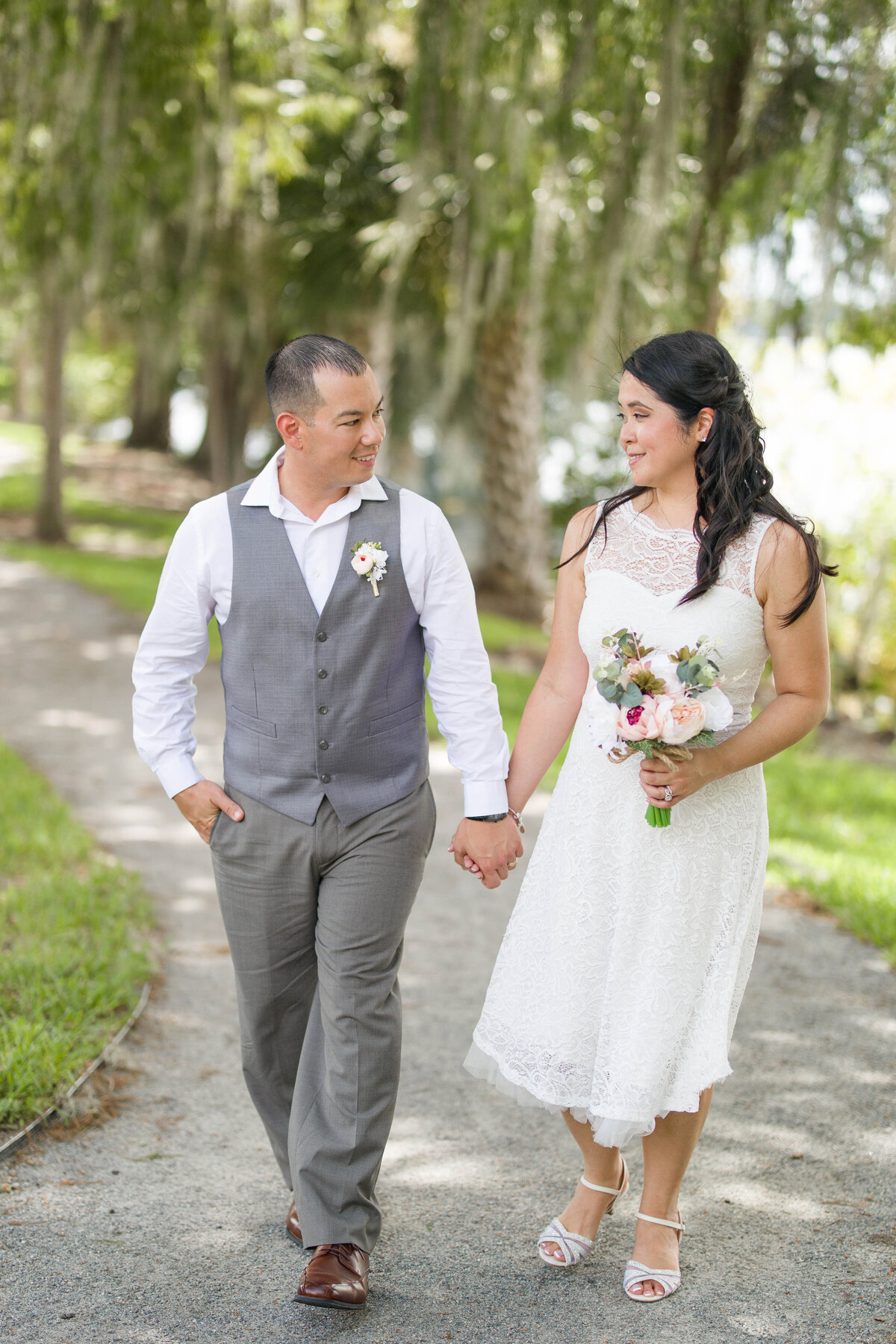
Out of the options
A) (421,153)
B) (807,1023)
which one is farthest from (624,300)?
(807,1023)

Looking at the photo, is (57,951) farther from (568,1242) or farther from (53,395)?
(53,395)

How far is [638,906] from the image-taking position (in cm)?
271

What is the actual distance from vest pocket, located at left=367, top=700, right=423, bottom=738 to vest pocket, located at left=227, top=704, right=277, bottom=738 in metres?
0.22

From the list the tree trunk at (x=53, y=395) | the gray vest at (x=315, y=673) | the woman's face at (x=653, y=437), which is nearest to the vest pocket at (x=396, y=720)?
the gray vest at (x=315, y=673)

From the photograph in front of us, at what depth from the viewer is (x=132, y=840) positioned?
6.10 metres

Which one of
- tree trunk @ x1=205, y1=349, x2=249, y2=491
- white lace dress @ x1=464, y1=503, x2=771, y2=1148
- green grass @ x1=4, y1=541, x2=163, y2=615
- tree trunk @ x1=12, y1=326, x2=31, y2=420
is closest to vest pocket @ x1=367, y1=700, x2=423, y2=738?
white lace dress @ x1=464, y1=503, x2=771, y2=1148

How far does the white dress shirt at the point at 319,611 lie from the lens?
106 inches

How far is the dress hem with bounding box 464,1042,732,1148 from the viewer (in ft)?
8.65

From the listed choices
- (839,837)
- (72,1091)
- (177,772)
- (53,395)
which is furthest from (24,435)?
(177,772)

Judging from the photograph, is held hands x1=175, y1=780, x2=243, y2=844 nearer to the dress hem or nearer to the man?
the man

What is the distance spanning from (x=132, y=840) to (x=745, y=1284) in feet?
13.4

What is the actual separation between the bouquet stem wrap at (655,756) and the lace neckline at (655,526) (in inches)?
19.7

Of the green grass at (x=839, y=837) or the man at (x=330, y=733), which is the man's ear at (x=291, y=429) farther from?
the green grass at (x=839, y=837)

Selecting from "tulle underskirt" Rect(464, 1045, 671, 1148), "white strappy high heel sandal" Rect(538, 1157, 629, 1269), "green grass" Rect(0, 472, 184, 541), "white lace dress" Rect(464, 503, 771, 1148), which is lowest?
"green grass" Rect(0, 472, 184, 541)
